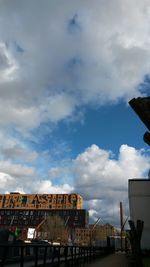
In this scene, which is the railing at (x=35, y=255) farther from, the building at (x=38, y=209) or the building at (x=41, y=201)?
the building at (x=41, y=201)

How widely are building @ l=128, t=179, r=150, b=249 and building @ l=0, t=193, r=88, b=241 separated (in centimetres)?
9407

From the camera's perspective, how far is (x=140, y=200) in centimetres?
4559

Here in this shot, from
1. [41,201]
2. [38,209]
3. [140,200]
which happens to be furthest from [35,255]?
[41,201]

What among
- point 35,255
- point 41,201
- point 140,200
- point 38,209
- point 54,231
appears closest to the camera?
point 35,255

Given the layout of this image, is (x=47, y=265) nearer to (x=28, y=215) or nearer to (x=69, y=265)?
(x=69, y=265)

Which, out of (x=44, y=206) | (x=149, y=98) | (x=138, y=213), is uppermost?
(x=44, y=206)

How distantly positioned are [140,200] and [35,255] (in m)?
37.7

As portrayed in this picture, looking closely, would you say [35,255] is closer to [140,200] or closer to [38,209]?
[140,200]

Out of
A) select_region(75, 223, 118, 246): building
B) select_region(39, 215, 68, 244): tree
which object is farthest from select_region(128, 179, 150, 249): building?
select_region(75, 223, 118, 246): building

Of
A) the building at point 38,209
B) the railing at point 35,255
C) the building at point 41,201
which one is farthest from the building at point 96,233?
the railing at point 35,255

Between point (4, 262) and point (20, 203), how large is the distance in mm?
154281

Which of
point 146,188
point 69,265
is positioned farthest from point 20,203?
point 69,265

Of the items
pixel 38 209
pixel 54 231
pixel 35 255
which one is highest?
pixel 38 209

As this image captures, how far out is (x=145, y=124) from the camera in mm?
5168
